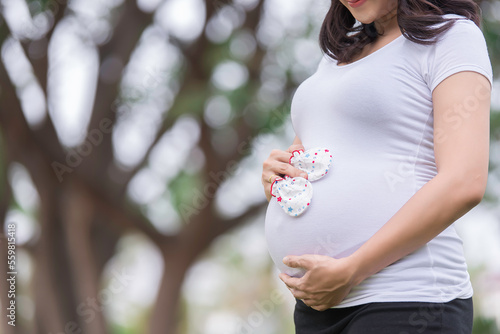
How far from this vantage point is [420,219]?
111 centimetres

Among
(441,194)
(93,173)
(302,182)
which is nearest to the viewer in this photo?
(441,194)

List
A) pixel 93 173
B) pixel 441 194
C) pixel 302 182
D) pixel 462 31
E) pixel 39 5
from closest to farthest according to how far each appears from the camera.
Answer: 1. pixel 441 194
2. pixel 462 31
3. pixel 302 182
4. pixel 39 5
5. pixel 93 173

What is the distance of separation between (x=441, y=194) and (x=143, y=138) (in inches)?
162

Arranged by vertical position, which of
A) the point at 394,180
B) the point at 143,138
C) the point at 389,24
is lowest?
the point at 143,138

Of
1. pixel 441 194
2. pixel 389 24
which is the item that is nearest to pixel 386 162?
pixel 441 194

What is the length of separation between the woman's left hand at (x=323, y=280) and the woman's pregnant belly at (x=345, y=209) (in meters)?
0.05

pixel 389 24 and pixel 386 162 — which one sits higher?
pixel 389 24

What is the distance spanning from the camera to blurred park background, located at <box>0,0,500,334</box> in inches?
175

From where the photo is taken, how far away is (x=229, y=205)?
17.1 feet

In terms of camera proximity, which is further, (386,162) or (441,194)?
(386,162)

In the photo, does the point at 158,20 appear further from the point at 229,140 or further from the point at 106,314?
the point at 106,314

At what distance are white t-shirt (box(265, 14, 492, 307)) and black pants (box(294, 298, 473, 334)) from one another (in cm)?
1

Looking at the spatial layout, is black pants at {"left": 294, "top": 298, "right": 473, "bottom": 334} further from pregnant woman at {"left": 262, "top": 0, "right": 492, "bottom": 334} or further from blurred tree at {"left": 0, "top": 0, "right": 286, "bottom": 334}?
blurred tree at {"left": 0, "top": 0, "right": 286, "bottom": 334}

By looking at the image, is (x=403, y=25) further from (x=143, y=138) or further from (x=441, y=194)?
(x=143, y=138)
